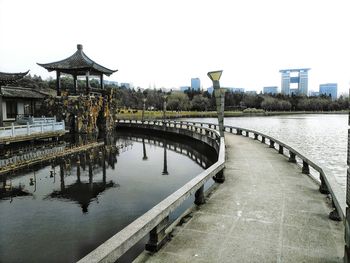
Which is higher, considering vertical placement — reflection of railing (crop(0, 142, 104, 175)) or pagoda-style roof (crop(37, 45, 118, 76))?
pagoda-style roof (crop(37, 45, 118, 76))

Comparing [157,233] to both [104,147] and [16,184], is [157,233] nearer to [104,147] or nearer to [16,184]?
[16,184]

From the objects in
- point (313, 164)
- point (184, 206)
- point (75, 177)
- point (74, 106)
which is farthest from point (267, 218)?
point (74, 106)

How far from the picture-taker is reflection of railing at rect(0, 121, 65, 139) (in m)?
19.1

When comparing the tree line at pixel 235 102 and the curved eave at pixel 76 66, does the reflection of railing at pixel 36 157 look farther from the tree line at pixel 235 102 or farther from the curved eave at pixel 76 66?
the tree line at pixel 235 102

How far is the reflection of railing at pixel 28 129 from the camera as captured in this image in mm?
19128

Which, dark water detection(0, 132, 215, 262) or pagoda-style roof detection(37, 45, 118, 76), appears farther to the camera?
pagoda-style roof detection(37, 45, 118, 76)

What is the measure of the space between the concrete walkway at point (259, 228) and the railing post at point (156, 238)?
0.11 metres

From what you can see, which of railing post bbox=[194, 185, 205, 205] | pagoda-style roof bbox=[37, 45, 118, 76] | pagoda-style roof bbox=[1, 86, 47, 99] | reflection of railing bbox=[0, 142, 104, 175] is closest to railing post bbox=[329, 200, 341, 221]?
railing post bbox=[194, 185, 205, 205]

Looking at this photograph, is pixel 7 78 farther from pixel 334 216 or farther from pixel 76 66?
pixel 334 216

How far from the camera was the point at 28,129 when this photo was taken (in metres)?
21.2

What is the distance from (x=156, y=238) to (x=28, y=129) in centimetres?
1982

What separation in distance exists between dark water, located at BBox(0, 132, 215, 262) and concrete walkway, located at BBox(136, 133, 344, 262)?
14.0ft

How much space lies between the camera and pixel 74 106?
32.3 metres

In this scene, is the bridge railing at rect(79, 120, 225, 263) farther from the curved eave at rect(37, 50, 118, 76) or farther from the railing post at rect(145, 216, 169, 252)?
the curved eave at rect(37, 50, 118, 76)
